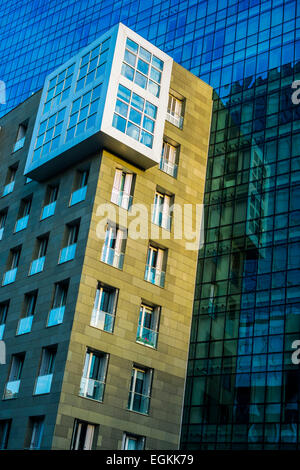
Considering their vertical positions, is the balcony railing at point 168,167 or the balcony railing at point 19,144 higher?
the balcony railing at point 19,144

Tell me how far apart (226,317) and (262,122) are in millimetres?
14696

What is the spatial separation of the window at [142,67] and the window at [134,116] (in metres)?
1.21

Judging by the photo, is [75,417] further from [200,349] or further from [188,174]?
[188,174]

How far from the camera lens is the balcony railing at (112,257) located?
122 ft

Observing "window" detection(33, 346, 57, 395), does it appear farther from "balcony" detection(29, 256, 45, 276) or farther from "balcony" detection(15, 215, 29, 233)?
"balcony" detection(15, 215, 29, 233)

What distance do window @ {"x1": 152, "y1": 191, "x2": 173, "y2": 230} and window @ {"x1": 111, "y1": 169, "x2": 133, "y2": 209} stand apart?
1.96 meters

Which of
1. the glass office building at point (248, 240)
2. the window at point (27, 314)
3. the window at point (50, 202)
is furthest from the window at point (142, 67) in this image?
the window at point (27, 314)

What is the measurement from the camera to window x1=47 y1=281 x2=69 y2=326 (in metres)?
35.9

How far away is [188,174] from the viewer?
43.6 meters

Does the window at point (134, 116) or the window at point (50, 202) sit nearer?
the window at point (134, 116)

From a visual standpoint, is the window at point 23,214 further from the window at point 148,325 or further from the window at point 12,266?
the window at point 148,325

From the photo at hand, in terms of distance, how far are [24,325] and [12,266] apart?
19.0 feet

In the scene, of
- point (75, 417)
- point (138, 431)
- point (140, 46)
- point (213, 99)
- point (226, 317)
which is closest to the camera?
point (75, 417)
